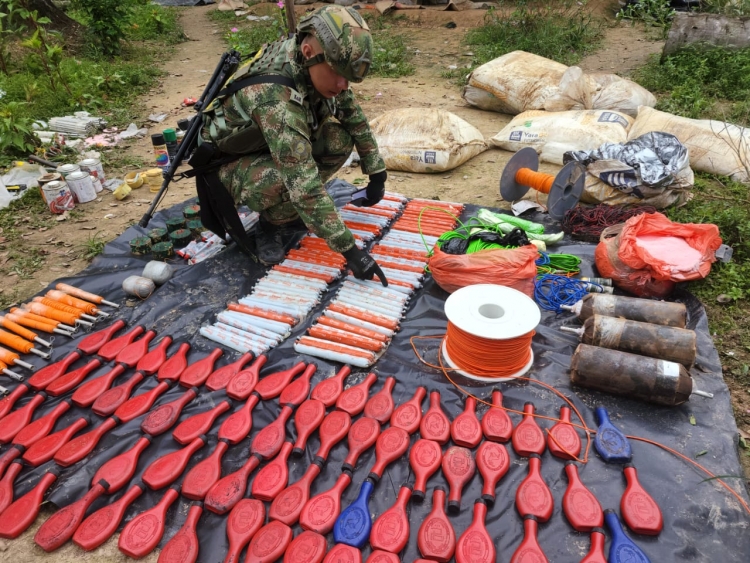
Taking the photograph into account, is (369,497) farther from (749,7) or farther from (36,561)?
(749,7)

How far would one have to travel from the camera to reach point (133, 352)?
339 centimetres

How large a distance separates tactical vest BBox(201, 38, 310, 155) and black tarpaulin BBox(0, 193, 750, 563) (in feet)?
4.09

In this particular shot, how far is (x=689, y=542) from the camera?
221cm

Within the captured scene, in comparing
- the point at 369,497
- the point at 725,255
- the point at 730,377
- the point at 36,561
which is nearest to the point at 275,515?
the point at 369,497

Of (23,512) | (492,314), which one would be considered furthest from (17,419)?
(492,314)

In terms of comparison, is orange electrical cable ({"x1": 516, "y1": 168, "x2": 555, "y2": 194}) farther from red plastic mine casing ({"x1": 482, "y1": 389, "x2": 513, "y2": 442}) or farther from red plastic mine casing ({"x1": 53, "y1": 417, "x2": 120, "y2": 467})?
red plastic mine casing ({"x1": 53, "y1": 417, "x2": 120, "y2": 467})

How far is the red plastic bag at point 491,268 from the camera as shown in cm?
347

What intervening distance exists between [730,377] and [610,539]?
161cm

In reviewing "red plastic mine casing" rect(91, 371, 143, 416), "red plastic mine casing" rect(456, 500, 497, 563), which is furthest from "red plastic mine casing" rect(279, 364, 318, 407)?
A: "red plastic mine casing" rect(456, 500, 497, 563)

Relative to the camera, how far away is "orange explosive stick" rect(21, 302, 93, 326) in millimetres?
3680

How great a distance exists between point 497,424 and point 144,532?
1867 millimetres

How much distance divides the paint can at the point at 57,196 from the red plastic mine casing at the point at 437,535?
4927 mm

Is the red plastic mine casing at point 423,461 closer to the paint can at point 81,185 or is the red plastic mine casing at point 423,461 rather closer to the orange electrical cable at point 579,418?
the orange electrical cable at point 579,418

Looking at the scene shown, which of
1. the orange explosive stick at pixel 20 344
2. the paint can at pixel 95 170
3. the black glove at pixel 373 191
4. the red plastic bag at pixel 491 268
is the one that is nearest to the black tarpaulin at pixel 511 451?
the orange explosive stick at pixel 20 344
